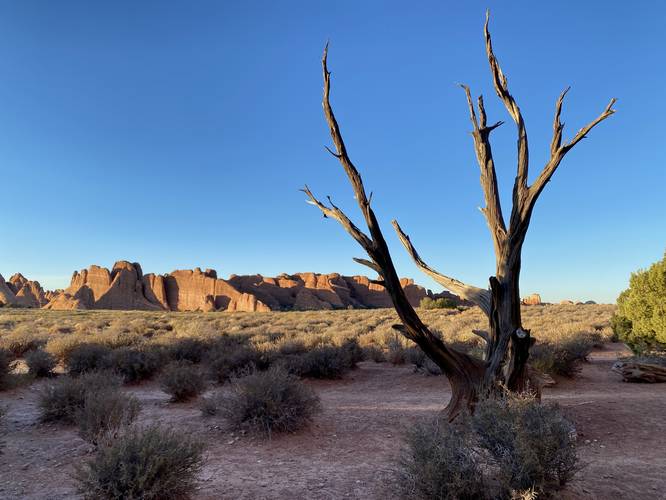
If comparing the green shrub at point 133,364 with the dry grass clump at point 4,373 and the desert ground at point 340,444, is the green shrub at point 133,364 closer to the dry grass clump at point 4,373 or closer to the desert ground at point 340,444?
the desert ground at point 340,444

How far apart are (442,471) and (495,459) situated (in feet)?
2.55

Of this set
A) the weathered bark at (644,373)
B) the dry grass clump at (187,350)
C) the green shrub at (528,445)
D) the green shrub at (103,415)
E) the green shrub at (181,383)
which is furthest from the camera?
the dry grass clump at (187,350)

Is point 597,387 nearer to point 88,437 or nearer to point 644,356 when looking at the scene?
point 644,356

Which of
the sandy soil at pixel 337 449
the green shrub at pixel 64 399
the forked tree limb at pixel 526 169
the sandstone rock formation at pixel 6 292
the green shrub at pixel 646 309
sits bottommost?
the sandy soil at pixel 337 449

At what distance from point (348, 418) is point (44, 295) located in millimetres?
135356

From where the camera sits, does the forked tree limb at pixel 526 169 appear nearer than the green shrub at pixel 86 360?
Yes

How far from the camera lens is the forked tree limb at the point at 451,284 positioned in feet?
25.1

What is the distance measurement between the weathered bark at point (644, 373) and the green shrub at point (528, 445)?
932 centimetres

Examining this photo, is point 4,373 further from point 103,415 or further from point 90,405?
point 103,415

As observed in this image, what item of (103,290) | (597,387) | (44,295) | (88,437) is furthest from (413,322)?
(44,295)

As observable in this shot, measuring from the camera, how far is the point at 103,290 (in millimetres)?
91625

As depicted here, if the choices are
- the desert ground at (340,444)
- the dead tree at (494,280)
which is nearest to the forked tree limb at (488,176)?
the dead tree at (494,280)

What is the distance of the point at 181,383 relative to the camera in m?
9.37

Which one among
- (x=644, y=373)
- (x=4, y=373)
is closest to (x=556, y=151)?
(x=644, y=373)
